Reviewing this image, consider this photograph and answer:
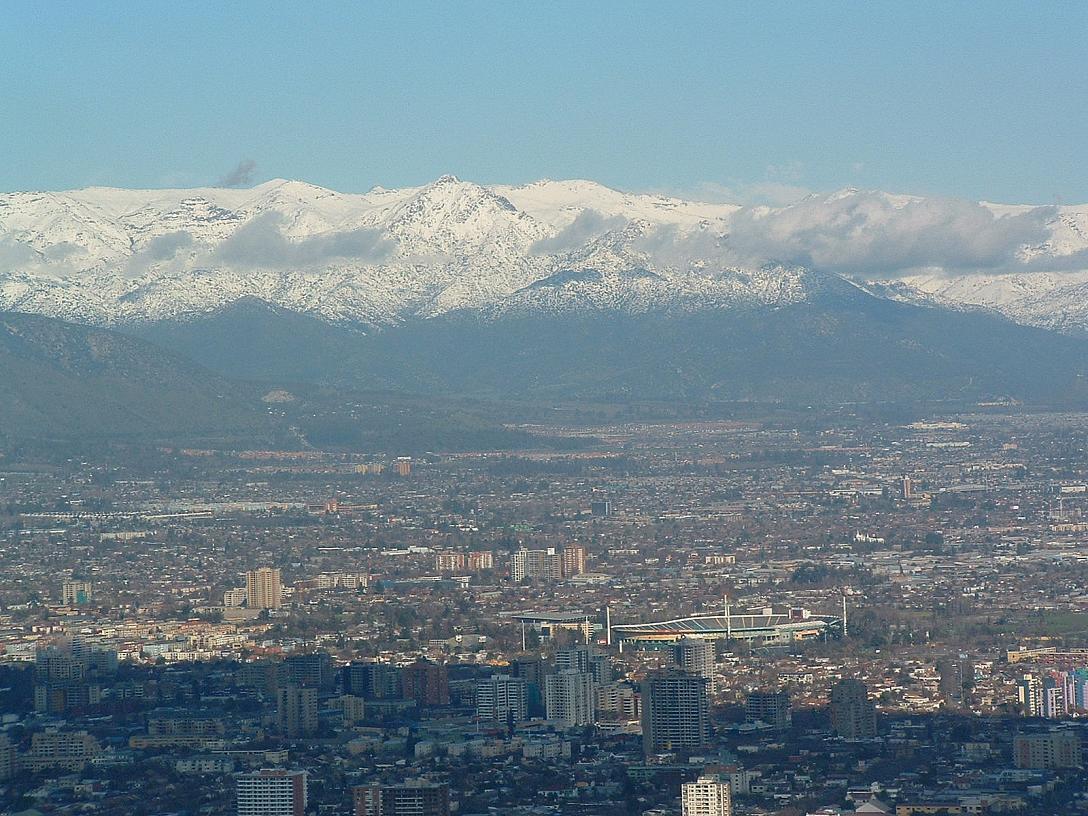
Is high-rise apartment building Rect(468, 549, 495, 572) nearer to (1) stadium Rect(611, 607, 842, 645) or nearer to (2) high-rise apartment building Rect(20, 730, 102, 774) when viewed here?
(1) stadium Rect(611, 607, 842, 645)

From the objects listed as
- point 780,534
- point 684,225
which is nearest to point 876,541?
point 780,534

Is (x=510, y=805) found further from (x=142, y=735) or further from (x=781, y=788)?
(x=142, y=735)

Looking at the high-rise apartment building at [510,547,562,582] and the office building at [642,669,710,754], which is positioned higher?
the high-rise apartment building at [510,547,562,582]

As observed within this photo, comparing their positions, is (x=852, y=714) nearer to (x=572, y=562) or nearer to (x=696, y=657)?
(x=696, y=657)

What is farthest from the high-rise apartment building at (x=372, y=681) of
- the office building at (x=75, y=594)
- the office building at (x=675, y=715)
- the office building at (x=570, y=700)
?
the office building at (x=75, y=594)

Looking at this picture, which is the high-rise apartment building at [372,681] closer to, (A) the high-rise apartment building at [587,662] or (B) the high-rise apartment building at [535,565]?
(A) the high-rise apartment building at [587,662]

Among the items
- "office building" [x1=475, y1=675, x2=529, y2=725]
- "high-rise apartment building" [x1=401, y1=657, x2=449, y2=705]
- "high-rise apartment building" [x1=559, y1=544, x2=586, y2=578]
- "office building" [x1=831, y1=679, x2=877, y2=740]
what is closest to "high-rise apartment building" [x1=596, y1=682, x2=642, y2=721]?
"office building" [x1=475, y1=675, x2=529, y2=725]
